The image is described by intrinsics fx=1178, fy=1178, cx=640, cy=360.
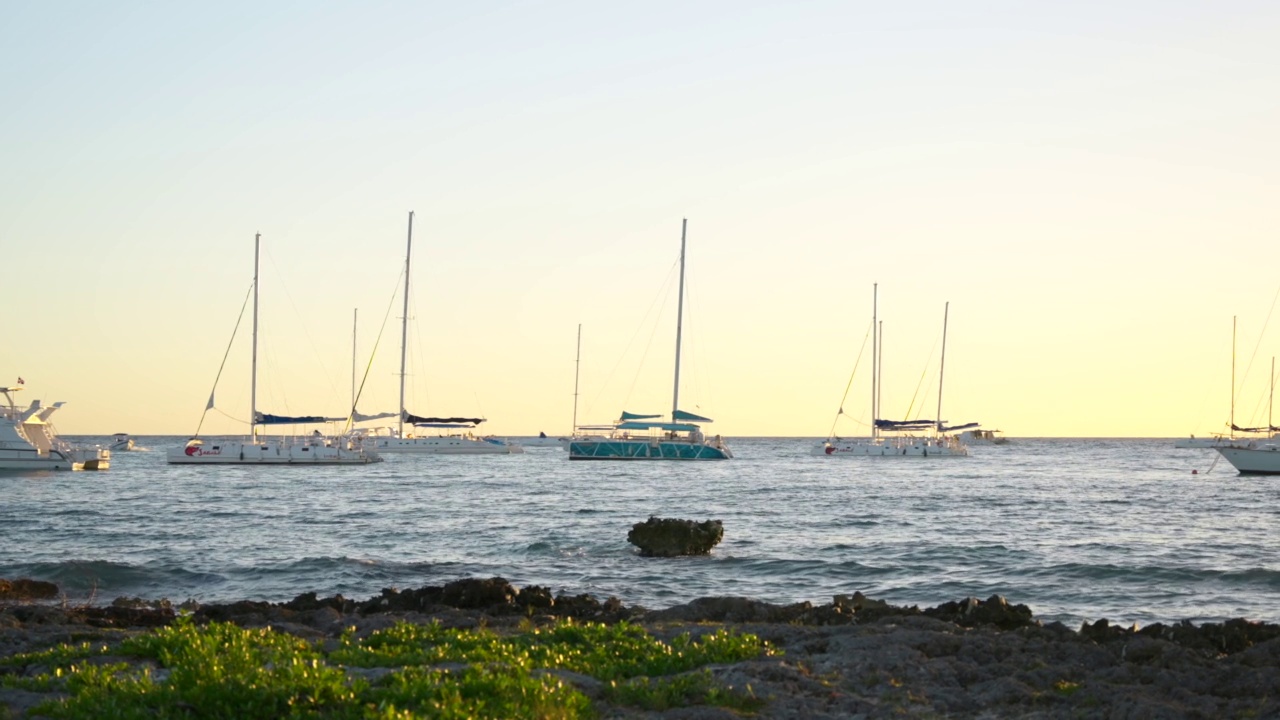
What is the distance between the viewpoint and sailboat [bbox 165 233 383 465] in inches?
3364

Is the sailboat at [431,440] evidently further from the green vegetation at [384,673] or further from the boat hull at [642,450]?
the green vegetation at [384,673]

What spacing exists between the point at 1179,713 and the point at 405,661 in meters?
7.39

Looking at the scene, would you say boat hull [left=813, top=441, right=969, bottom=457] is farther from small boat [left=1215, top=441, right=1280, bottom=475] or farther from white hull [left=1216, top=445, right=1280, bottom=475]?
small boat [left=1215, top=441, right=1280, bottom=475]

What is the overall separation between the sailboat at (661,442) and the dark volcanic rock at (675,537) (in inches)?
2750

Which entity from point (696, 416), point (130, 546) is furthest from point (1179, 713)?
point (696, 416)

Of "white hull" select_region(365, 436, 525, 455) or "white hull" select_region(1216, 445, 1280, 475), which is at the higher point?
"white hull" select_region(1216, 445, 1280, 475)

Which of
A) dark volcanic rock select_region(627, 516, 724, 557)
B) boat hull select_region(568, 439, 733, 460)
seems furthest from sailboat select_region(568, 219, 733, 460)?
dark volcanic rock select_region(627, 516, 724, 557)

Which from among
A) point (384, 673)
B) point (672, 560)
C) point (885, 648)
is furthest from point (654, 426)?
point (384, 673)

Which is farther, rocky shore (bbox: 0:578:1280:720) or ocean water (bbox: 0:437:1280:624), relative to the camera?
ocean water (bbox: 0:437:1280:624)

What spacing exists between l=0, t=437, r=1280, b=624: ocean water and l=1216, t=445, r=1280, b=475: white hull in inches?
407

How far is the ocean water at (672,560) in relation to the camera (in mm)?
23953

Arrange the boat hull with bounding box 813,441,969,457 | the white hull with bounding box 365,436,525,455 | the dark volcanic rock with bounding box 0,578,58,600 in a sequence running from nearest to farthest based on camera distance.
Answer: the dark volcanic rock with bounding box 0,578,58,600, the white hull with bounding box 365,436,525,455, the boat hull with bounding box 813,441,969,457

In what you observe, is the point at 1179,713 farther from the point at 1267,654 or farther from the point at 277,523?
the point at 277,523

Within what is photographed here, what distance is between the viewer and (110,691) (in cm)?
1018
